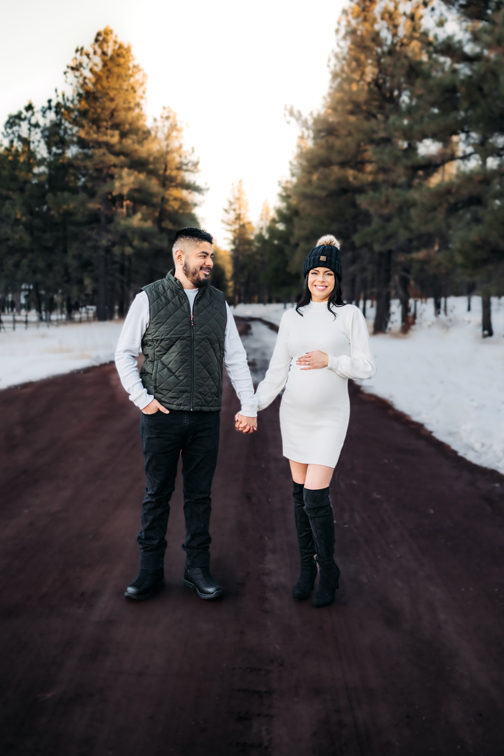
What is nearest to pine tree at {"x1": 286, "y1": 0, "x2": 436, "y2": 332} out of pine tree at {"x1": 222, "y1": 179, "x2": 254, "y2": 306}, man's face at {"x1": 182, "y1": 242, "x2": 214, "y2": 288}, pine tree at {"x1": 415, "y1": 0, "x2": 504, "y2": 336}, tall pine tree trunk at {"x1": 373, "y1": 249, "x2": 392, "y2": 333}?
tall pine tree trunk at {"x1": 373, "y1": 249, "x2": 392, "y2": 333}

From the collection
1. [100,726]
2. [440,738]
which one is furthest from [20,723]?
[440,738]

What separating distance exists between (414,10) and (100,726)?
2614 cm

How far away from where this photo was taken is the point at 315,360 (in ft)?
11.1

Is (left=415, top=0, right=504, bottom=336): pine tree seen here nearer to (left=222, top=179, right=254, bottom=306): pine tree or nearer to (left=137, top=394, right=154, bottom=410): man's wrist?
(left=137, top=394, right=154, bottom=410): man's wrist

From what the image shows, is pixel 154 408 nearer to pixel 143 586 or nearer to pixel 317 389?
pixel 317 389

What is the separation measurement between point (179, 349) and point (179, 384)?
22 centimetres

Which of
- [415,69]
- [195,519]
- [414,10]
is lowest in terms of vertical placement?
[195,519]

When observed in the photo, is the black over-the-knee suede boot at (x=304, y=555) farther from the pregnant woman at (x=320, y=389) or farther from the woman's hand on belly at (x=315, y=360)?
the woman's hand on belly at (x=315, y=360)

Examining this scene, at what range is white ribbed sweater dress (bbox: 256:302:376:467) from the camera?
3.47 m

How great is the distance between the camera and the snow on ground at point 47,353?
1434 cm

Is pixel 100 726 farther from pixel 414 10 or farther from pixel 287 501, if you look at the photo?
pixel 414 10

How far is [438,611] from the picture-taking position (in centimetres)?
351

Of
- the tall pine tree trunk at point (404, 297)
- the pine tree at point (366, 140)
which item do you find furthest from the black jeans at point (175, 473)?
Result: the tall pine tree trunk at point (404, 297)

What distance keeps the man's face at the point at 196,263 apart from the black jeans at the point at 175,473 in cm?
85
